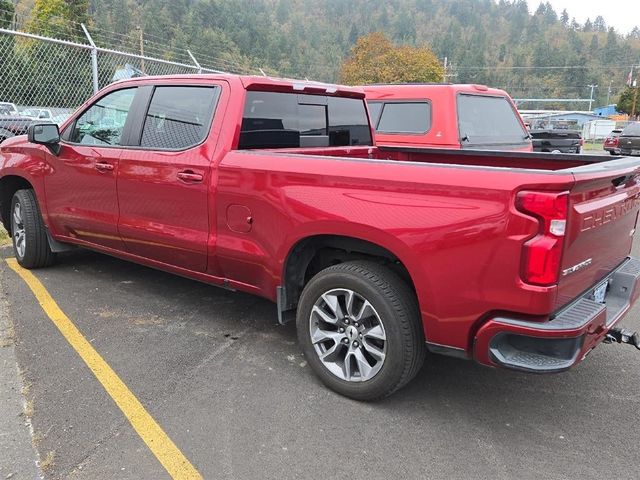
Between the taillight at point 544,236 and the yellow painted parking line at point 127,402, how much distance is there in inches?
71.7

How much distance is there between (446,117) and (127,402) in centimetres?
500

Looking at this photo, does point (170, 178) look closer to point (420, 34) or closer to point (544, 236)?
point (544, 236)

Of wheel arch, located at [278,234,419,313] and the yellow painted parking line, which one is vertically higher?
wheel arch, located at [278,234,419,313]

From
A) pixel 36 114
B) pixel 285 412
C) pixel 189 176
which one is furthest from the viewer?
pixel 36 114

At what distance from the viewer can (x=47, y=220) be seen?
5.30m

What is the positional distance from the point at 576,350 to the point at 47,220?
465cm

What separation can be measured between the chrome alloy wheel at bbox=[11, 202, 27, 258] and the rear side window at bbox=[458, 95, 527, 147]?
4901 millimetres

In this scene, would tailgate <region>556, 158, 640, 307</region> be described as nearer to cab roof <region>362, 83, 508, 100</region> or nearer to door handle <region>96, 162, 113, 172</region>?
door handle <region>96, 162, 113, 172</region>

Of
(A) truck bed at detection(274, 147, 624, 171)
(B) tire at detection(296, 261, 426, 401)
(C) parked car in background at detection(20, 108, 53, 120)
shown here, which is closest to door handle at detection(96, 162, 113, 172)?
(A) truck bed at detection(274, 147, 624, 171)

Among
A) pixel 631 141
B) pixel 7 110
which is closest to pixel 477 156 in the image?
pixel 7 110

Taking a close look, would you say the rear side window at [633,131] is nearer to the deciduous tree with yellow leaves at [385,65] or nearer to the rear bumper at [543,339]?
the rear bumper at [543,339]

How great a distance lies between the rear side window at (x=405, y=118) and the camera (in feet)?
22.9

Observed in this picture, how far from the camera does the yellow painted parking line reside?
273 cm

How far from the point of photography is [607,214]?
293 centimetres
